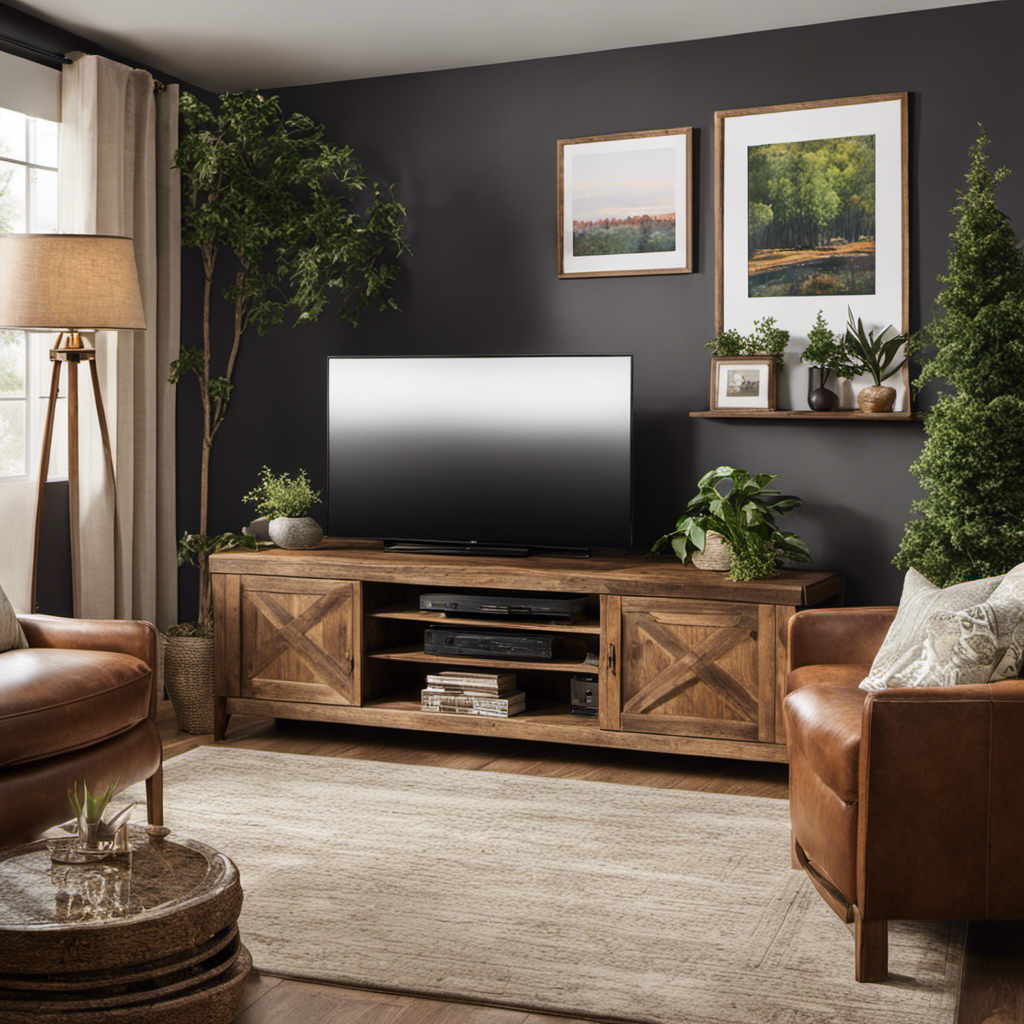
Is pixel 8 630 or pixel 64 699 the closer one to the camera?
pixel 64 699

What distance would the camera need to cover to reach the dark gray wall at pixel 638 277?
4246 mm

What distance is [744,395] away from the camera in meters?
4.43

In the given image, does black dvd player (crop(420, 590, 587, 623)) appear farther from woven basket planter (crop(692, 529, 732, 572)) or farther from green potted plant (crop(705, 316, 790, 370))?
green potted plant (crop(705, 316, 790, 370))

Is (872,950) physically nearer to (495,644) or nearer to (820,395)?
(495,644)

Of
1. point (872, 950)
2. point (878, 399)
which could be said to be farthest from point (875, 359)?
point (872, 950)

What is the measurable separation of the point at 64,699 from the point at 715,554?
2179 mm

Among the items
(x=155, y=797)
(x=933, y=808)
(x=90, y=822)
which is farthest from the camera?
(x=155, y=797)

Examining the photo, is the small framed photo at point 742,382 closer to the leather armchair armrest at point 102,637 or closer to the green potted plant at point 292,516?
the green potted plant at point 292,516

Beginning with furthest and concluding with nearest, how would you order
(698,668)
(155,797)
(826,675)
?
(698,668), (155,797), (826,675)

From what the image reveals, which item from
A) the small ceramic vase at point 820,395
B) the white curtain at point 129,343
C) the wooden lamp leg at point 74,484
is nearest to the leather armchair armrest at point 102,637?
the wooden lamp leg at point 74,484

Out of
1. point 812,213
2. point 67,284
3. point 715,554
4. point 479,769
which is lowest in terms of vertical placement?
point 479,769

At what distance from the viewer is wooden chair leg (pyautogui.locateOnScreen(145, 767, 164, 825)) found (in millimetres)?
3328

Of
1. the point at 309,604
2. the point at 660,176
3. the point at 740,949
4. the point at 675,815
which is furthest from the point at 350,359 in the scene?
the point at 740,949

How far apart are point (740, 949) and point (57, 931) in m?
1.39
